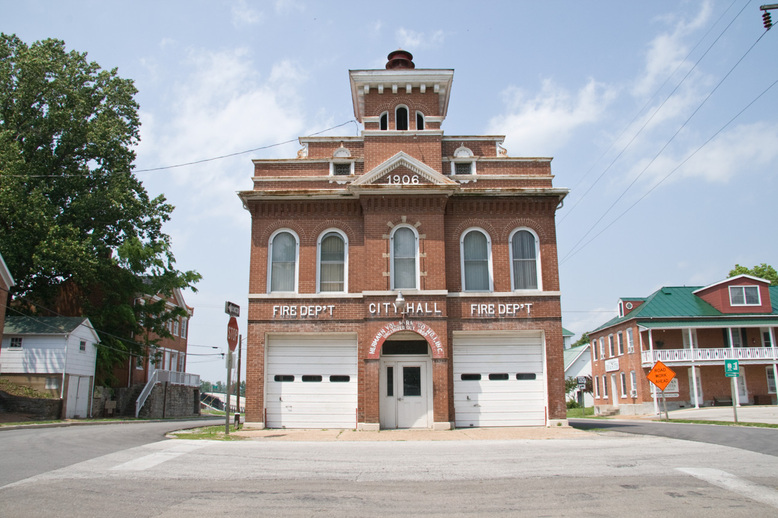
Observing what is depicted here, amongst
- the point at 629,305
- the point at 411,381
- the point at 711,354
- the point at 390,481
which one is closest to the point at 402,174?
the point at 411,381

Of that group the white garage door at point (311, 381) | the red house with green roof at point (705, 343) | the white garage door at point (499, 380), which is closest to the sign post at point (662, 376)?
the white garage door at point (499, 380)

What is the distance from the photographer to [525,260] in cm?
2031

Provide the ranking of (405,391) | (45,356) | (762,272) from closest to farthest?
(405,391), (45,356), (762,272)

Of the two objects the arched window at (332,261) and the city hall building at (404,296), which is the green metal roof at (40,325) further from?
the arched window at (332,261)

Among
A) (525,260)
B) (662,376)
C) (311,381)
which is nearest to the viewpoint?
(311,381)

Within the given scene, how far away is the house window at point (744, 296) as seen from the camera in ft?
130

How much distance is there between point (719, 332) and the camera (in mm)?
39969

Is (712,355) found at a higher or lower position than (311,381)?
higher

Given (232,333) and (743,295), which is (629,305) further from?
(232,333)

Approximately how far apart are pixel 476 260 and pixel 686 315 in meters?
24.8

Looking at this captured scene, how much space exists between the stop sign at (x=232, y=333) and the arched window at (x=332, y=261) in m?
3.66

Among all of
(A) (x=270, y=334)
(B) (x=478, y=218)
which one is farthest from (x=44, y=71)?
(B) (x=478, y=218)

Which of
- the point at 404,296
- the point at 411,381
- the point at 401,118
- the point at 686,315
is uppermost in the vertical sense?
the point at 401,118

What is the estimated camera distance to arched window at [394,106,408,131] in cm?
2184
